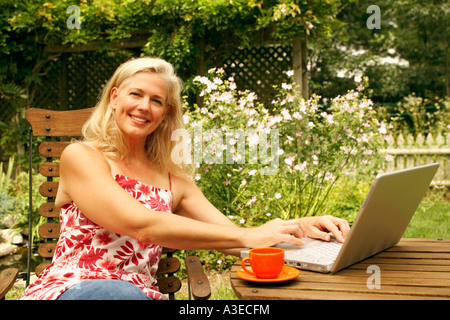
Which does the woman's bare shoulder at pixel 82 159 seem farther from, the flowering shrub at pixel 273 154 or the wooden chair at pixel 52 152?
the flowering shrub at pixel 273 154

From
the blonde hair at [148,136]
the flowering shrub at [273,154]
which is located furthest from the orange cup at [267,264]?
the flowering shrub at [273,154]

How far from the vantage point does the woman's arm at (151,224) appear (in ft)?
4.66

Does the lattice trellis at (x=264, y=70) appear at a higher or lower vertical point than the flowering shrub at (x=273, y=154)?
higher

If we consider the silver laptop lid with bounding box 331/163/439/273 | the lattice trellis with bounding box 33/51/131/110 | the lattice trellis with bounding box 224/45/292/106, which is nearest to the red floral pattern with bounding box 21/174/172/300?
the silver laptop lid with bounding box 331/163/439/273

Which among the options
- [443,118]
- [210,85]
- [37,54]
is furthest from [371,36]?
[210,85]

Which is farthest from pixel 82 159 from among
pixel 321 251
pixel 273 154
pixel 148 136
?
pixel 273 154

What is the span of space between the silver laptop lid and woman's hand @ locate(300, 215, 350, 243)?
0.39 ft

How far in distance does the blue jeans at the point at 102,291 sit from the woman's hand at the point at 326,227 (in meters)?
0.59

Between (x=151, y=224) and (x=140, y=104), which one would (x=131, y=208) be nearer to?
(x=151, y=224)

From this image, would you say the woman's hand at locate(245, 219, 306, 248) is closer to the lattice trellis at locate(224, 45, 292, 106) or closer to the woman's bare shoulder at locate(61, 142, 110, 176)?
the woman's bare shoulder at locate(61, 142, 110, 176)

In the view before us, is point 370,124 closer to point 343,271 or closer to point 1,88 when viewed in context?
point 343,271

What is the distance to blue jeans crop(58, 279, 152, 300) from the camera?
1321 mm

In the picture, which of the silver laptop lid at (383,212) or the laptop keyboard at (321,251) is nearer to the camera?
the silver laptop lid at (383,212)
